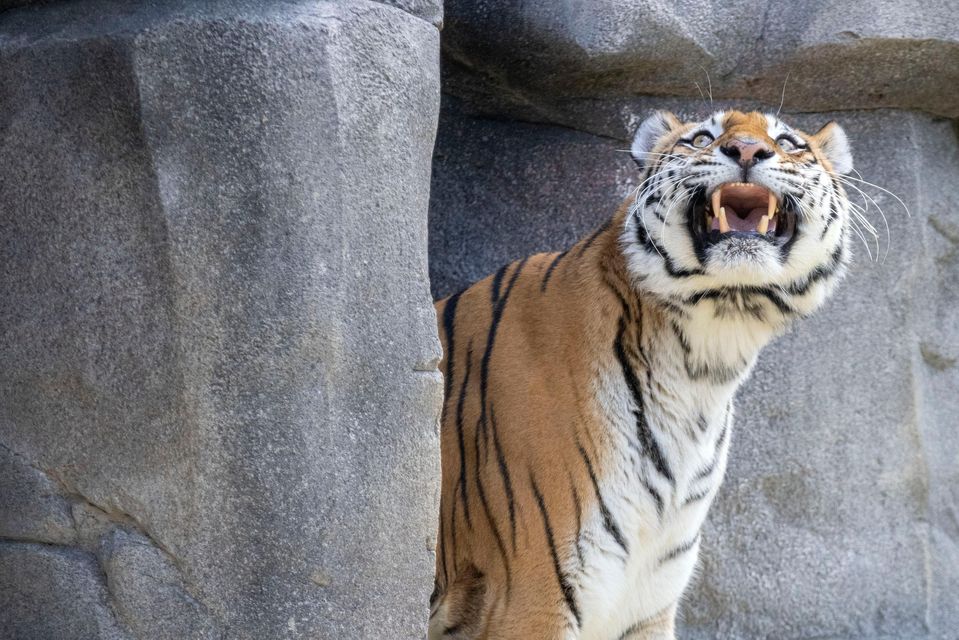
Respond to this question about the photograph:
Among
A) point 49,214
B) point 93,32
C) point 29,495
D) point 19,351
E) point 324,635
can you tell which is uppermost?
point 93,32

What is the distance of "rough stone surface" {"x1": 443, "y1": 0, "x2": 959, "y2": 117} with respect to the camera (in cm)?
382

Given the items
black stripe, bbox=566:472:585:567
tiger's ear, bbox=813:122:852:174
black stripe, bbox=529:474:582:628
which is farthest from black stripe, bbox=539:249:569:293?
tiger's ear, bbox=813:122:852:174

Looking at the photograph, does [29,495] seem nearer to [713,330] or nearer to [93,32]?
[93,32]

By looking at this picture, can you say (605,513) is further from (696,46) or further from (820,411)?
(696,46)

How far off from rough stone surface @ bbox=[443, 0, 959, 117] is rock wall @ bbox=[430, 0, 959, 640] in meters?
0.01

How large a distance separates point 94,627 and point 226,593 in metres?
0.30

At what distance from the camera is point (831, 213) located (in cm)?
302

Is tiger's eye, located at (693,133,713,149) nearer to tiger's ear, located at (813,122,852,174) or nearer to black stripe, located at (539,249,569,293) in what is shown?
tiger's ear, located at (813,122,852,174)

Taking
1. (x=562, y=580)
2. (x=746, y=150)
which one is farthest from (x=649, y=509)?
(x=746, y=150)

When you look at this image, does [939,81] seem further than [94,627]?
Yes

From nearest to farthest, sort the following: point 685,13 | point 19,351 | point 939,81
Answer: point 19,351
point 685,13
point 939,81

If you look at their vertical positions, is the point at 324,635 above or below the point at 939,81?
below

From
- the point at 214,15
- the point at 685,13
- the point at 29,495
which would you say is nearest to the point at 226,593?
the point at 29,495

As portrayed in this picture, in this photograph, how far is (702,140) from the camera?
3.13 metres
